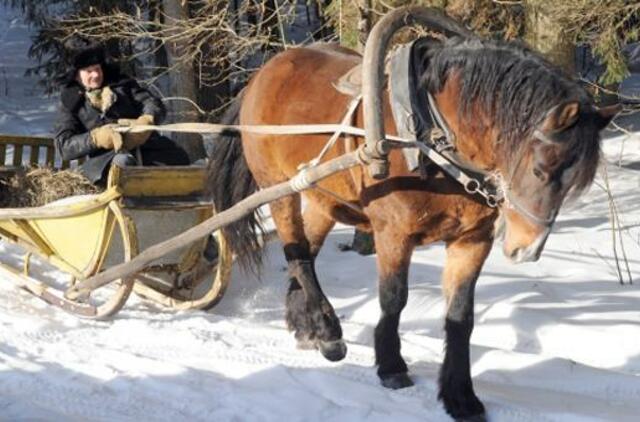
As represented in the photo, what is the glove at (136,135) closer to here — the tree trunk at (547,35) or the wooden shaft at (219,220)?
the wooden shaft at (219,220)

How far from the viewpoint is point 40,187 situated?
6.31m

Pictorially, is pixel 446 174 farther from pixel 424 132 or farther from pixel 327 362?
pixel 327 362

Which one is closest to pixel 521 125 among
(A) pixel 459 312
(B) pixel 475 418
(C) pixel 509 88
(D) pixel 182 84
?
(C) pixel 509 88

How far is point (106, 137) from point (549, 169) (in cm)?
311

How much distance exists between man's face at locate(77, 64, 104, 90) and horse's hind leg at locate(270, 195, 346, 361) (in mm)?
1681

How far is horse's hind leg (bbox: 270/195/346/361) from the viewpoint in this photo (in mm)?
5039

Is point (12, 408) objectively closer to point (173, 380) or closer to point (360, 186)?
point (173, 380)

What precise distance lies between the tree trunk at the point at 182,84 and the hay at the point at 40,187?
10.2ft

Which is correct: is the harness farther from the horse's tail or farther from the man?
the man

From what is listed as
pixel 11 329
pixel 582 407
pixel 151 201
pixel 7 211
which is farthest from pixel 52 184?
pixel 582 407

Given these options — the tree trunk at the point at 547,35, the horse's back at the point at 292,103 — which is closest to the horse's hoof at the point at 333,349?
the horse's back at the point at 292,103

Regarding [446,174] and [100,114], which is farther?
[100,114]

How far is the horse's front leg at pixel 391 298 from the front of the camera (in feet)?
13.8

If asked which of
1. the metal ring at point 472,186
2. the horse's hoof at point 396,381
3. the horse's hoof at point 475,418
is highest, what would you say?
the metal ring at point 472,186
